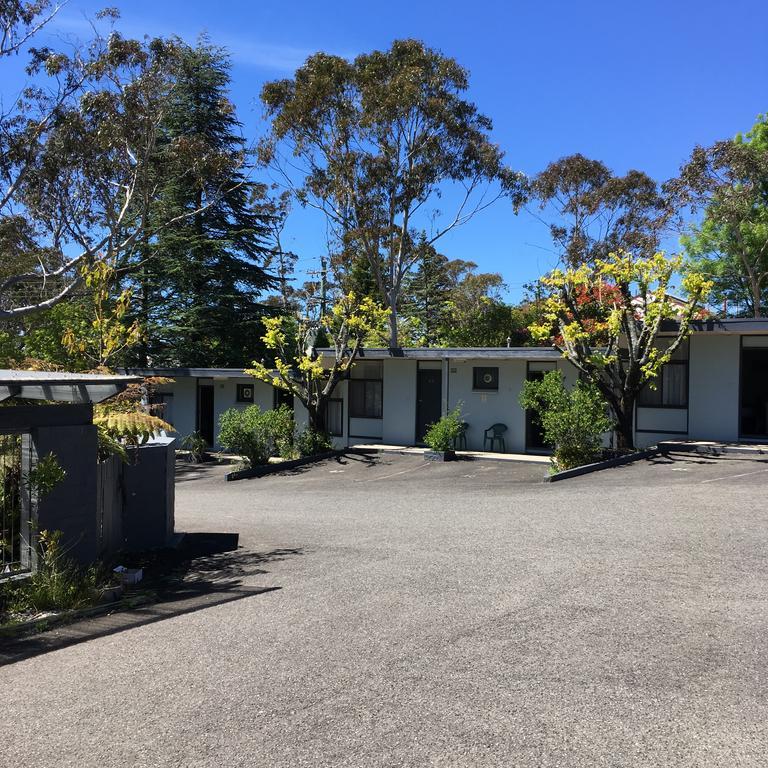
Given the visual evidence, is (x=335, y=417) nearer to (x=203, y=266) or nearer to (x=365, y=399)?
(x=365, y=399)

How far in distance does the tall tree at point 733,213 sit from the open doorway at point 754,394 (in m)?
6.53

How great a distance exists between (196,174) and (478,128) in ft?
35.5

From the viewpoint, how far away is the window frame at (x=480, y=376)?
64.1ft

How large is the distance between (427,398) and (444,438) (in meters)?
2.89

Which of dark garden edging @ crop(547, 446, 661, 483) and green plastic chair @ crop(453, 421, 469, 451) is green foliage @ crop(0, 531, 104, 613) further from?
green plastic chair @ crop(453, 421, 469, 451)

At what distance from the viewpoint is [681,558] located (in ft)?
24.3

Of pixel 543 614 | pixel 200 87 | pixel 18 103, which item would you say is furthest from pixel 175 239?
pixel 543 614

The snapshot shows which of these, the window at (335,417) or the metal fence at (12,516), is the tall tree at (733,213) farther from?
the metal fence at (12,516)

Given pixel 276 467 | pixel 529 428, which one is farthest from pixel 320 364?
pixel 529 428

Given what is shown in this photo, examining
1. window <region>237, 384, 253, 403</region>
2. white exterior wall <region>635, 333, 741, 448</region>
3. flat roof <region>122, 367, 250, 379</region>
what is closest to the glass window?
white exterior wall <region>635, 333, 741, 448</region>

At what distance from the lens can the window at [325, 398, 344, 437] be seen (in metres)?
22.6

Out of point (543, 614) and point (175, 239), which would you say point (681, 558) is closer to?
point (543, 614)

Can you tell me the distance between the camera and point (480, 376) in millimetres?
19797

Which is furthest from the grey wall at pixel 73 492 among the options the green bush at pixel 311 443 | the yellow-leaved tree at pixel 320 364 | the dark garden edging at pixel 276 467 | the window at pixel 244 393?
the window at pixel 244 393
